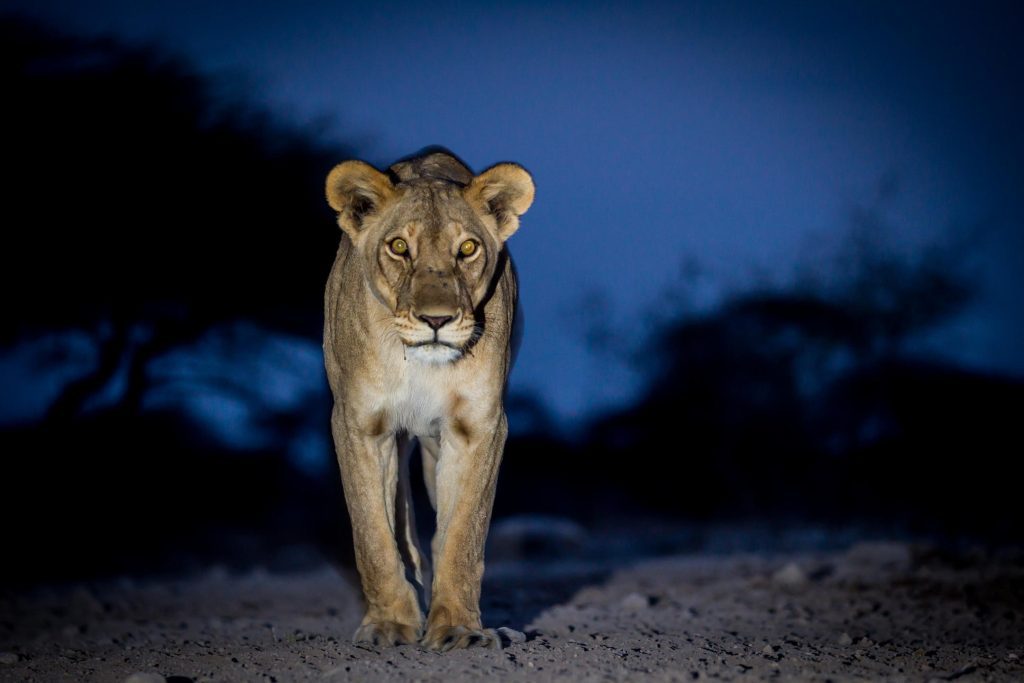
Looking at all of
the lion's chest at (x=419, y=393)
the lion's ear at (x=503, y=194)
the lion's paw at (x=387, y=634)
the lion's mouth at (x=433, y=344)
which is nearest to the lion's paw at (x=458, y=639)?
the lion's paw at (x=387, y=634)

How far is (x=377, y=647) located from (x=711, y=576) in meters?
5.03

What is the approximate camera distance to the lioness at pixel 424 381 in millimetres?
4836

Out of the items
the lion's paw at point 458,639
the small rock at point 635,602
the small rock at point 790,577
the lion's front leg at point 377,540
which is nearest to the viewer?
the lion's paw at point 458,639

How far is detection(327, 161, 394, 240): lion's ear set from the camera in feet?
16.4

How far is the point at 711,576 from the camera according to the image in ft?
30.7

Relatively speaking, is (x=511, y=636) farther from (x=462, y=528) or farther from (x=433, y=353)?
(x=433, y=353)

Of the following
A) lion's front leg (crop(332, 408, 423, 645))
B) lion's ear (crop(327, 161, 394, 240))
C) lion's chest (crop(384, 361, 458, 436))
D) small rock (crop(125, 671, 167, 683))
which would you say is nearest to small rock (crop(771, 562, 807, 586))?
lion's front leg (crop(332, 408, 423, 645))

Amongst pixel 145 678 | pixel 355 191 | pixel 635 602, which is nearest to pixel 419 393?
pixel 355 191

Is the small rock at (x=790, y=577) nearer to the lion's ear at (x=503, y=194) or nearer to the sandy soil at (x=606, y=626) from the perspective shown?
the sandy soil at (x=606, y=626)

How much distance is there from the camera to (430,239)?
4789 mm

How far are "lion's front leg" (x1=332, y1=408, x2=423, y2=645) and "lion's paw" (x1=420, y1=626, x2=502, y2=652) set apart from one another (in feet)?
0.52

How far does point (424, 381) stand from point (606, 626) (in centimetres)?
183

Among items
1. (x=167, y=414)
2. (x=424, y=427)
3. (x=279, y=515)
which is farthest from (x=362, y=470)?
(x=279, y=515)

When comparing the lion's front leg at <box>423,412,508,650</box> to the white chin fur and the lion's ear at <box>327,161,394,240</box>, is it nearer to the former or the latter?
the white chin fur
